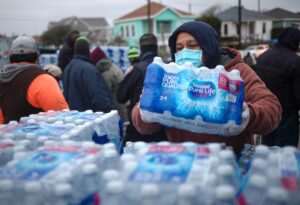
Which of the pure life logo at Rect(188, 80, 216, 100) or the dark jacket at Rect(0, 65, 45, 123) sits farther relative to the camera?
the dark jacket at Rect(0, 65, 45, 123)

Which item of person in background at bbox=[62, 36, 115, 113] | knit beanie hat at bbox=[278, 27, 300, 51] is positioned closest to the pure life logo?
person in background at bbox=[62, 36, 115, 113]

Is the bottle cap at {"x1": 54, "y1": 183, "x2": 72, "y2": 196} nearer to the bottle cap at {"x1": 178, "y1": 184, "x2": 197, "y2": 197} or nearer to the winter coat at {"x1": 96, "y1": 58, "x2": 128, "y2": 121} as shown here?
the bottle cap at {"x1": 178, "y1": 184, "x2": 197, "y2": 197}

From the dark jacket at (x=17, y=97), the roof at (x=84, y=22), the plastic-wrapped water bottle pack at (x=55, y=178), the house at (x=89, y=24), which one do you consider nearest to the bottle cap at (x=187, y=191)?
the plastic-wrapped water bottle pack at (x=55, y=178)

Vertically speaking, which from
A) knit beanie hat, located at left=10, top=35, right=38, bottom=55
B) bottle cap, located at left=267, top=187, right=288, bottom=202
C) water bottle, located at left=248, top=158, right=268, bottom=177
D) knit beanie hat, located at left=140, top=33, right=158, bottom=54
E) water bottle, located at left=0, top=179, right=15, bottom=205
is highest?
knit beanie hat, located at left=10, top=35, right=38, bottom=55

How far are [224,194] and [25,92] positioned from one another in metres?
2.18

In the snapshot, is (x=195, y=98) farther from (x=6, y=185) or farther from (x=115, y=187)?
(x=6, y=185)

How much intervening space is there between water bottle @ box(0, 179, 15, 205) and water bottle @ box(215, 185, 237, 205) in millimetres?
741

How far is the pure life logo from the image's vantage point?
5.12 ft

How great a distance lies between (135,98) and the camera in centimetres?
411

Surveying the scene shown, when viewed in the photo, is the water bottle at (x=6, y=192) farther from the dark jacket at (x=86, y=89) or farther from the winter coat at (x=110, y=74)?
the winter coat at (x=110, y=74)

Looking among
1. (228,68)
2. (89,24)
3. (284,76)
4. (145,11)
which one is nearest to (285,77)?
(284,76)

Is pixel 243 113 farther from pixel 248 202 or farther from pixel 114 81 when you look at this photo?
pixel 114 81

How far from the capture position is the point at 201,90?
158cm

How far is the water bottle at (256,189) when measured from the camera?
1.10 meters
